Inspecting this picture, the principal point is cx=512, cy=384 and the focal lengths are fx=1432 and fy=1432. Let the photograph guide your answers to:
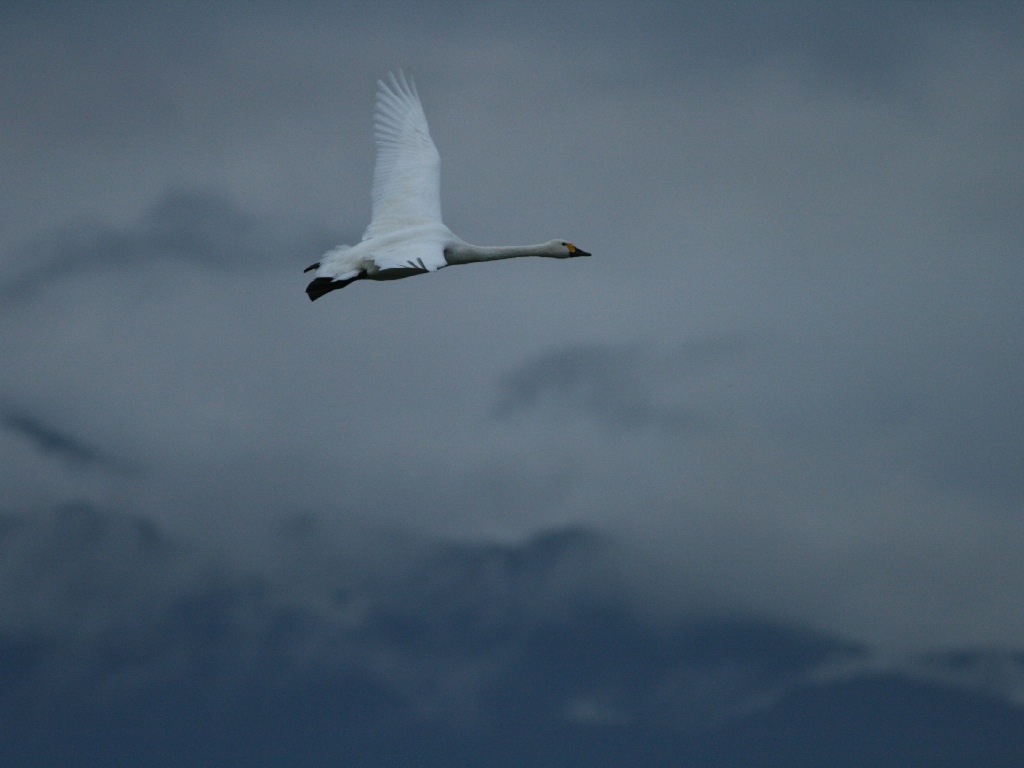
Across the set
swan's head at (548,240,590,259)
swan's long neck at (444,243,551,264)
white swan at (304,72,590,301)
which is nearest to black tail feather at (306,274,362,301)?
white swan at (304,72,590,301)

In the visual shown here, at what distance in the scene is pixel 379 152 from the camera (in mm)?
47844

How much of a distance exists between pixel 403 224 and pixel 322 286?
6026 mm

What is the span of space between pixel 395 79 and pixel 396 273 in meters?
12.5

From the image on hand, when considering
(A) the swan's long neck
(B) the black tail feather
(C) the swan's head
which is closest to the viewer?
(B) the black tail feather

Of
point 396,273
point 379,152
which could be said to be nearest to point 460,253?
point 396,273

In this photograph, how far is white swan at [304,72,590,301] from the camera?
1505 inches

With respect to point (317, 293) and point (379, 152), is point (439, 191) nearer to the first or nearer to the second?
point (379, 152)

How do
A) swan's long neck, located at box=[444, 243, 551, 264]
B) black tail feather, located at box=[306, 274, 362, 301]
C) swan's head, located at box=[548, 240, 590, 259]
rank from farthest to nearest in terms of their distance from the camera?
1. swan's head, located at box=[548, 240, 590, 259]
2. swan's long neck, located at box=[444, 243, 551, 264]
3. black tail feather, located at box=[306, 274, 362, 301]

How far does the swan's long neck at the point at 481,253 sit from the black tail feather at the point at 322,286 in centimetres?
416

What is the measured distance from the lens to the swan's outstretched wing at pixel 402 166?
145ft

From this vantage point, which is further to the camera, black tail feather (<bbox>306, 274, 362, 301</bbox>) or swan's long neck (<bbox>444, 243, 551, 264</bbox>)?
swan's long neck (<bbox>444, 243, 551, 264</bbox>)

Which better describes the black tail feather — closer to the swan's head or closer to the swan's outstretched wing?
the swan's outstretched wing

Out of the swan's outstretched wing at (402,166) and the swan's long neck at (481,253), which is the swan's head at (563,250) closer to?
the swan's long neck at (481,253)

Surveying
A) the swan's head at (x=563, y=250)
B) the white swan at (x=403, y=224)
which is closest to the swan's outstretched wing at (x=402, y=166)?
the white swan at (x=403, y=224)
